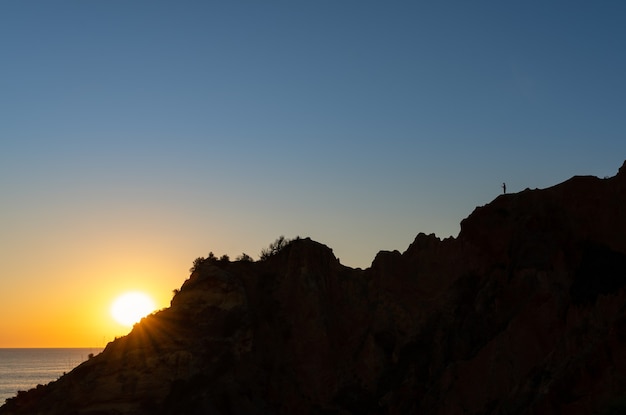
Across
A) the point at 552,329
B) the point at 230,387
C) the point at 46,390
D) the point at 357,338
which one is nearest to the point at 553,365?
the point at 552,329

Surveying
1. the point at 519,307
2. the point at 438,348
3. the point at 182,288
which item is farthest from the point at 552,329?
the point at 182,288

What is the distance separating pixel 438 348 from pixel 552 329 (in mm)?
8428

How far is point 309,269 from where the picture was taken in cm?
5056

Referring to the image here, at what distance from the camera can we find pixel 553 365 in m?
32.8

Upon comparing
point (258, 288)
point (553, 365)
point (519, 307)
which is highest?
point (258, 288)

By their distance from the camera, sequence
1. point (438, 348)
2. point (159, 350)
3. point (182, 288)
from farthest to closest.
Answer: point (182, 288)
point (159, 350)
point (438, 348)

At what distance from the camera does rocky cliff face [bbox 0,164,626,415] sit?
1352 inches

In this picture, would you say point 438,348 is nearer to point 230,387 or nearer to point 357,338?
point 357,338

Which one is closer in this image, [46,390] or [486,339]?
[486,339]

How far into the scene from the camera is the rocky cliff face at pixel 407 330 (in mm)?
34344

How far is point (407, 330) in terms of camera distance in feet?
150

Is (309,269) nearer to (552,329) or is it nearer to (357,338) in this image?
(357,338)

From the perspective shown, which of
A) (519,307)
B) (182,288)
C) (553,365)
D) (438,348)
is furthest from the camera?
(182,288)

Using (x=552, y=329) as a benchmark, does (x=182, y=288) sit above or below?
above
